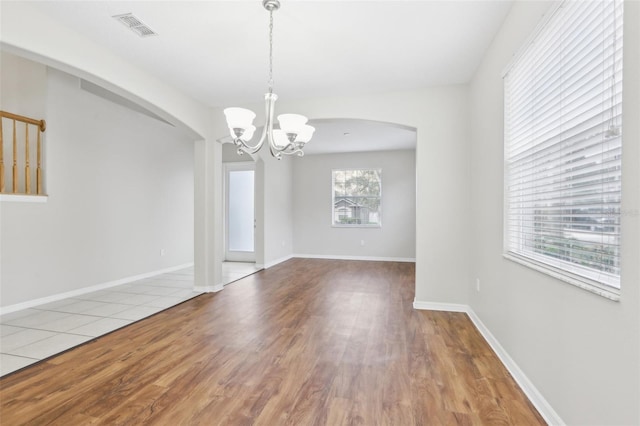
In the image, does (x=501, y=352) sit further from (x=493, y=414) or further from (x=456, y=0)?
(x=456, y=0)

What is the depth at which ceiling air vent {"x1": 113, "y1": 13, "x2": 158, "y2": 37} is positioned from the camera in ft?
8.05

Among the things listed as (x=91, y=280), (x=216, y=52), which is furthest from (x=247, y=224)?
(x=216, y=52)

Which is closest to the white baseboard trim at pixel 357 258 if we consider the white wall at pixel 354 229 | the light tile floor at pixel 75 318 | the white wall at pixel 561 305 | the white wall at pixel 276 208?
the white wall at pixel 354 229

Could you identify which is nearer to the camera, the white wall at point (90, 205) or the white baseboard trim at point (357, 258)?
the white wall at point (90, 205)

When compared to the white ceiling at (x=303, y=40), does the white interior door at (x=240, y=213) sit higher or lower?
lower

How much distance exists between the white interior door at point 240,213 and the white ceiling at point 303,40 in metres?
3.48

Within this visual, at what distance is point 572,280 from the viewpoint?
1483mm

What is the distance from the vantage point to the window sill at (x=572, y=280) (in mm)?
1230

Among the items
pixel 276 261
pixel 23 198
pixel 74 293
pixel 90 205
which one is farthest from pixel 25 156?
pixel 276 261

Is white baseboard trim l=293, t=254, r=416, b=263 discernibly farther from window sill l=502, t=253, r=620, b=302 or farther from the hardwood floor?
window sill l=502, t=253, r=620, b=302

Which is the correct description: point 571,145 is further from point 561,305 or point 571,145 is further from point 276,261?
point 276,261

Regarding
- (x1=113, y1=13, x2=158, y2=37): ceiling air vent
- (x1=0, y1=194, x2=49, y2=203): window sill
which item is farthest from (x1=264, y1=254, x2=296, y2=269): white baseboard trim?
(x1=113, y1=13, x2=158, y2=37): ceiling air vent

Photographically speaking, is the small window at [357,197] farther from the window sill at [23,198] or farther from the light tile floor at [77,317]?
the window sill at [23,198]

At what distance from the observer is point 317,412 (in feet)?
5.89
